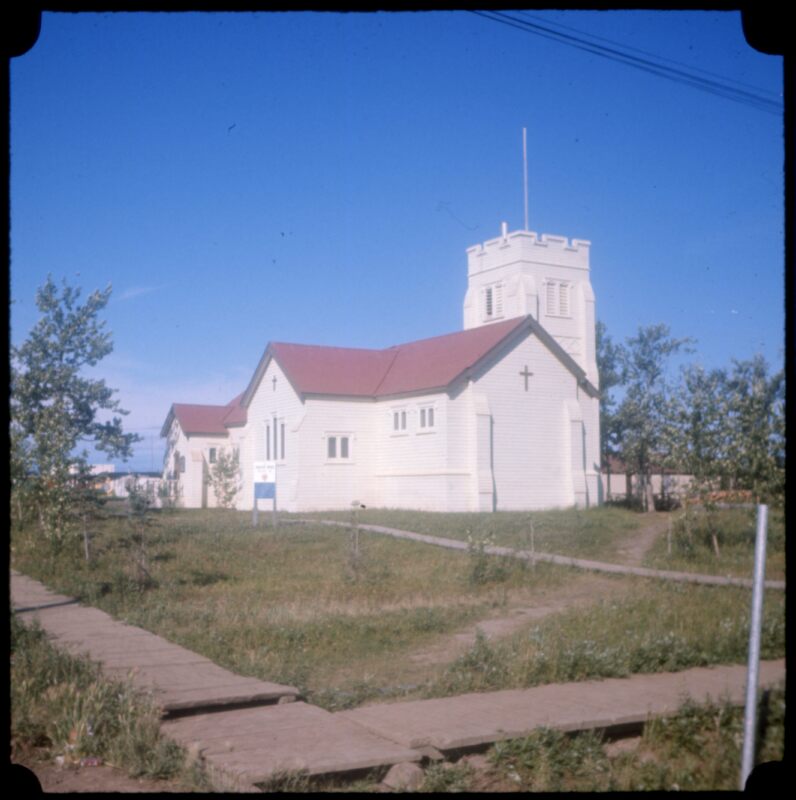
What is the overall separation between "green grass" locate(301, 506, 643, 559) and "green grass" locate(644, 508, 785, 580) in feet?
5.28

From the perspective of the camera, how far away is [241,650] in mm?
10172

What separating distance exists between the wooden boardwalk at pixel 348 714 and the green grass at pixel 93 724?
20 centimetres

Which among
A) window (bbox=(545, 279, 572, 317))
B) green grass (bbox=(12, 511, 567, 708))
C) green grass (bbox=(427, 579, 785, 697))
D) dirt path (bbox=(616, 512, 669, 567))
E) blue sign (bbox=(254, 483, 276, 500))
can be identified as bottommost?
dirt path (bbox=(616, 512, 669, 567))

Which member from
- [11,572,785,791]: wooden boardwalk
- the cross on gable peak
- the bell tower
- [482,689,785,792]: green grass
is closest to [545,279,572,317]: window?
the bell tower

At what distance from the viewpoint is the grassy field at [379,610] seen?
9039 millimetres

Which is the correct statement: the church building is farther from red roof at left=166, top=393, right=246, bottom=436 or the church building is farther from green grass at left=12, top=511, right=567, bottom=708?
green grass at left=12, top=511, right=567, bottom=708

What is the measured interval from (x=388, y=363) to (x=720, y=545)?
21423 mm

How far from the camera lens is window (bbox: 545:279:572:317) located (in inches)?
1693

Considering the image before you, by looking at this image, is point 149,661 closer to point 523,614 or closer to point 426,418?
point 523,614

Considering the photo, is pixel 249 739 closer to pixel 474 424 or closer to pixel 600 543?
pixel 600 543

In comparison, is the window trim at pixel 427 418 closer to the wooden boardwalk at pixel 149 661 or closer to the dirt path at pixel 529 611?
the dirt path at pixel 529 611

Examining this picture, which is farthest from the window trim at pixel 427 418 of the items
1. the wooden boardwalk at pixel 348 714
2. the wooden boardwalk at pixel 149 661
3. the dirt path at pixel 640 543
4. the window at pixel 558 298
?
the wooden boardwalk at pixel 348 714

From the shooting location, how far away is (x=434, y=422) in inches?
1367

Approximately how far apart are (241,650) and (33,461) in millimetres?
8094
